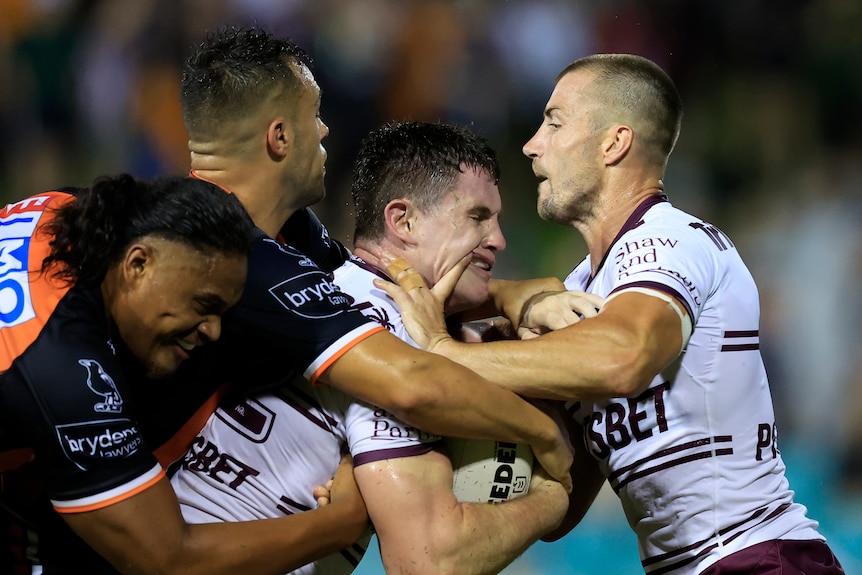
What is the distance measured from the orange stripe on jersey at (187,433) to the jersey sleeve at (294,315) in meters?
0.31

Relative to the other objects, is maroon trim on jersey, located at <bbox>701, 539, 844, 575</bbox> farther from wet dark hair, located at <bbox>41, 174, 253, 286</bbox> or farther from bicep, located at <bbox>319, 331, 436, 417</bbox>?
wet dark hair, located at <bbox>41, 174, 253, 286</bbox>

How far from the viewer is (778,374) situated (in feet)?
24.9

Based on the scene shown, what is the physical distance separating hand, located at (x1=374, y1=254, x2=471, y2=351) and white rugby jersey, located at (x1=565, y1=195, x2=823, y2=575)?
0.65 m

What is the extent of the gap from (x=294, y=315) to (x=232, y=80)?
1342mm

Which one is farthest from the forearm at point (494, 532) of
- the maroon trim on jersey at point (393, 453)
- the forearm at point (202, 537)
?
the forearm at point (202, 537)

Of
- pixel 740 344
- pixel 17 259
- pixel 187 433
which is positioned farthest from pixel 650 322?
pixel 17 259

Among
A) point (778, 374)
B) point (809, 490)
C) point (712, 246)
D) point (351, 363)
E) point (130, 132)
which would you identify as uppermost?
point (712, 246)

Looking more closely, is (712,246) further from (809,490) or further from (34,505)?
(809,490)

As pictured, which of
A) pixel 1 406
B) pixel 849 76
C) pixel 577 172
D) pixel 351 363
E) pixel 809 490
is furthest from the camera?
pixel 849 76

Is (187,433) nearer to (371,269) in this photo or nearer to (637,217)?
(371,269)

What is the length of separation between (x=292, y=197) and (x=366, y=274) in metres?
0.54

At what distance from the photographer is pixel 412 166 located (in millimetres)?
4023

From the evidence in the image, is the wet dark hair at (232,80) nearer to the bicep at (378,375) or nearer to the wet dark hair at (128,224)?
the wet dark hair at (128,224)

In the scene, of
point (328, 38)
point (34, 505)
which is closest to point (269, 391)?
point (34, 505)
